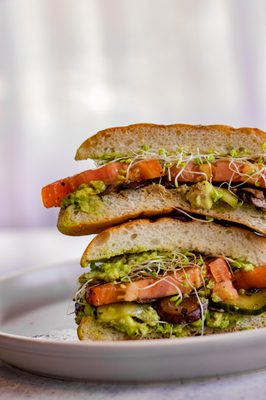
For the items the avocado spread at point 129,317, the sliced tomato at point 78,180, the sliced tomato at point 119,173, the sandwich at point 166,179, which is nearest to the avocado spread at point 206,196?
the sandwich at point 166,179

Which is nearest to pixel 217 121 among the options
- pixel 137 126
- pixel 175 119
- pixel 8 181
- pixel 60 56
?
pixel 175 119

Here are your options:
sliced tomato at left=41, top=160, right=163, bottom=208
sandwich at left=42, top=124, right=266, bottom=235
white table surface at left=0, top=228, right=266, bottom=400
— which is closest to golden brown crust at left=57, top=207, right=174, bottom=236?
sandwich at left=42, top=124, right=266, bottom=235

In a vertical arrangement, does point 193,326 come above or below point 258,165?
below

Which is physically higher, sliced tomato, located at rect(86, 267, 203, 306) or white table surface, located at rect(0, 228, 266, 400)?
sliced tomato, located at rect(86, 267, 203, 306)

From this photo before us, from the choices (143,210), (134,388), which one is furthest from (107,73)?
(134,388)

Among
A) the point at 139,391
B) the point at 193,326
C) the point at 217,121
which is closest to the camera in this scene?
the point at 139,391

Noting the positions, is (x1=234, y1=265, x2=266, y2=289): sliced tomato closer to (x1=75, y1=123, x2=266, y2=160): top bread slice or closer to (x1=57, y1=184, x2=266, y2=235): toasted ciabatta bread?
(x1=57, y1=184, x2=266, y2=235): toasted ciabatta bread

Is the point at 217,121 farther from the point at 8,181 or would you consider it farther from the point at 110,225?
the point at 110,225
